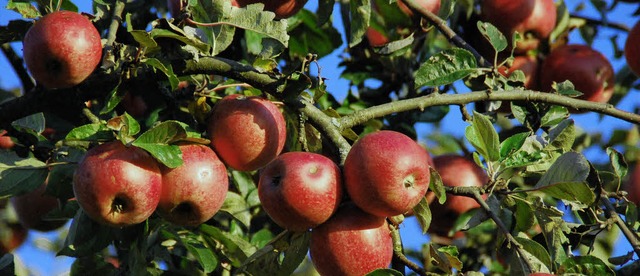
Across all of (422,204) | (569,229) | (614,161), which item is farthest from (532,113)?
(422,204)

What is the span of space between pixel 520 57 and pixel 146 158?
4.47 ft

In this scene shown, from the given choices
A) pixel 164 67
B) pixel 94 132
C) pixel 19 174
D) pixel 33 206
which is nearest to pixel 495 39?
pixel 164 67

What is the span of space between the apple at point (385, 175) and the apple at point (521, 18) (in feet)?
3.55

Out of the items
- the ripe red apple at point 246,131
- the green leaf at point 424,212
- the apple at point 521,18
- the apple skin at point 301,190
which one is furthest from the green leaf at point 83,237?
the apple at point 521,18

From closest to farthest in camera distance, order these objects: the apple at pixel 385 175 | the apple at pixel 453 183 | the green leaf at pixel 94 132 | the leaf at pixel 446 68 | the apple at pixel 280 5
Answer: the apple at pixel 385 175, the green leaf at pixel 94 132, the leaf at pixel 446 68, the apple at pixel 280 5, the apple at pixel 453 183

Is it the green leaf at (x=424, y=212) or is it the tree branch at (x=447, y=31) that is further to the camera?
the tree branch at (x=447, y=31)

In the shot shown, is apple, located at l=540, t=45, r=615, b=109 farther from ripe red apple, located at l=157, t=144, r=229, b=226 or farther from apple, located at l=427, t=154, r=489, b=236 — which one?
ripe red apple, located at l=157, t=144, r=229, b=226

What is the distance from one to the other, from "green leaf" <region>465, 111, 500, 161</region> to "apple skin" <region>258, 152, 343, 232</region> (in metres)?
0.33

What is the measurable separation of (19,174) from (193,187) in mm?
368

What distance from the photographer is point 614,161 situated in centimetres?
178

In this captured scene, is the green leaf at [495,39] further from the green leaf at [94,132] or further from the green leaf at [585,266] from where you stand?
the green leaf at [94,132]

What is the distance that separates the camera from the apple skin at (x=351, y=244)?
4.86 ft

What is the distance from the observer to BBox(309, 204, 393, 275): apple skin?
1480mm

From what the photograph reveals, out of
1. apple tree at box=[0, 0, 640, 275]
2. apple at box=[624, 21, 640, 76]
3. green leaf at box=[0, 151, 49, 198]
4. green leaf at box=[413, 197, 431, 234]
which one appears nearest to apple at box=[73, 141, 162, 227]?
apple tree at box=[0, 0, 640, 275]
